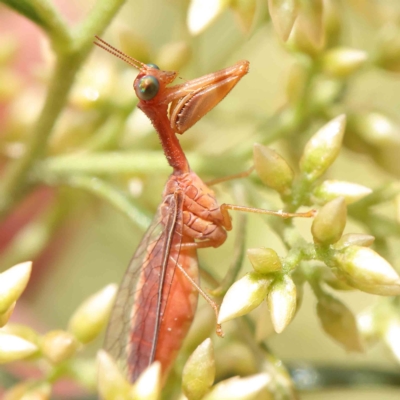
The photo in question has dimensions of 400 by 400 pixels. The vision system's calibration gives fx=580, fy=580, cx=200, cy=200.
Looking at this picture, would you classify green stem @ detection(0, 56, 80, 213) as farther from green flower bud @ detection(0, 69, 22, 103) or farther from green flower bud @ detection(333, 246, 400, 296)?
green flower bud @ detection(333, 246, 400, 296)

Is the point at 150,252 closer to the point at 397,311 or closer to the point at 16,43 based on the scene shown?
the point at 397,311

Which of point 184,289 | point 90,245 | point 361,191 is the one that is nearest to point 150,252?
point 184,289

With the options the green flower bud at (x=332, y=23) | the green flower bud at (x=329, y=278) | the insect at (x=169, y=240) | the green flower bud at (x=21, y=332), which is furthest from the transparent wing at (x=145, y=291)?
the green flower bud at (x=332, y=23)

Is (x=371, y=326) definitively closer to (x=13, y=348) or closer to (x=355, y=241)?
(x=355, y=241)

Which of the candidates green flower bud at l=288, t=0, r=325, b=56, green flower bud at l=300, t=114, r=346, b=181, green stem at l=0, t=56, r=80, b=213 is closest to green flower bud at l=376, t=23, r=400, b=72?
green flower bud at l=288, t=0, r=325, b=56

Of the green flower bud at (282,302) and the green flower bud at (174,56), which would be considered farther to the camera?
the green flower bud at (174,56)

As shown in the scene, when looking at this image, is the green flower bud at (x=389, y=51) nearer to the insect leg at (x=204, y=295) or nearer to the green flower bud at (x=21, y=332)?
the insect leg at (x=204, y=295)
